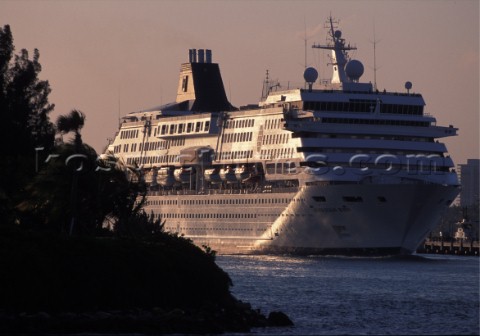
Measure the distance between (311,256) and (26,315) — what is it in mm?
47592

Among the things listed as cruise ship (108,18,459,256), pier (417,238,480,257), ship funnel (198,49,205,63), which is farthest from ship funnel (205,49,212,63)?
pier (417,238,480,257)

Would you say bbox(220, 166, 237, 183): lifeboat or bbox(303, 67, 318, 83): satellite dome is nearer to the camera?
bbox(303, 67, 318, 83): satellite dome

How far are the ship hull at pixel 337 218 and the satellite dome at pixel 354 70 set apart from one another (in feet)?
30.3

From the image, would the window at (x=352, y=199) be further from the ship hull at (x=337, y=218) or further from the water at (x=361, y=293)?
the water at (x=361, y=293)

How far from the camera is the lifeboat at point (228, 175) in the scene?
9862 centimetres

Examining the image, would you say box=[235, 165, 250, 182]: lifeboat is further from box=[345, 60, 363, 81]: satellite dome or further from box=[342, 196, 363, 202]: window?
box=[342, 196, 363, 202]: window

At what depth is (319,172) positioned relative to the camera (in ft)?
291

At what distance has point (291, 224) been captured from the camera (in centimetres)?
9144

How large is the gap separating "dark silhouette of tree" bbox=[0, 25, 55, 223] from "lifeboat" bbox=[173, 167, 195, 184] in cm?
3747

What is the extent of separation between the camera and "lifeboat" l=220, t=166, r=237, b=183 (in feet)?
324

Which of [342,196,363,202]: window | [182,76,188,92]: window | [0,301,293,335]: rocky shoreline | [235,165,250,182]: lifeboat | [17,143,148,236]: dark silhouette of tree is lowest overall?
[0,301,293,335]: rocky shoreline

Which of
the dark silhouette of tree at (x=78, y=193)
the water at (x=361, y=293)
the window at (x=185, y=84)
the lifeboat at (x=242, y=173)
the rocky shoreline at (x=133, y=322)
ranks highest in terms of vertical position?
the window at (x=185, y=84)

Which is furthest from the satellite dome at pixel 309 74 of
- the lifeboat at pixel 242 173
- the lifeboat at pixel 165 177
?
the lifeboat at pixel 165 177

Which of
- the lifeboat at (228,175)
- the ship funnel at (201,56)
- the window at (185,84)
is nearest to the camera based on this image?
the lifeboat at (228,175)
